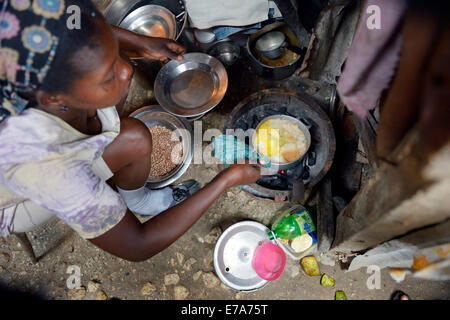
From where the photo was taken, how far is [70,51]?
120cm

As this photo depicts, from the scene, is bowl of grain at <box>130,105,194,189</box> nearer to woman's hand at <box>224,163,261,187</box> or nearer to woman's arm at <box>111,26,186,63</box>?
woman's arm at <box>111,26,186,63</box>

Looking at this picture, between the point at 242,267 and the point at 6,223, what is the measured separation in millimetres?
1731

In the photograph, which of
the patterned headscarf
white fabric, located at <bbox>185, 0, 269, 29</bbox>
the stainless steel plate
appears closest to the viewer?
the patterned headscarf

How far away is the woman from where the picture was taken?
1188 mm

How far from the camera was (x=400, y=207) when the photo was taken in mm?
1150

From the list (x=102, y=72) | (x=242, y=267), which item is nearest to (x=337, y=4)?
(x=102, y=72)

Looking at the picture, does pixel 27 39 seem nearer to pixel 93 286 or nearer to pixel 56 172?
pixel 56 172

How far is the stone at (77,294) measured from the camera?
265cm

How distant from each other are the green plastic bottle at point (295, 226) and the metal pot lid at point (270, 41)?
158 cm

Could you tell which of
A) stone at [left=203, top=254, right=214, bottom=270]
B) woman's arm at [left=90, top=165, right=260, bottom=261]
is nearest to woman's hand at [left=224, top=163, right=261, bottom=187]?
woman's arm at [left=90, top=165, right=260, bottom=261]

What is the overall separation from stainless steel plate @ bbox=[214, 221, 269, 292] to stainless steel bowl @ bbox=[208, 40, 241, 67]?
1694 mm

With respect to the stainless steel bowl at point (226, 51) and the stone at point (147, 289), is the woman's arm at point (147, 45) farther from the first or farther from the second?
the stone at point (147, 289)

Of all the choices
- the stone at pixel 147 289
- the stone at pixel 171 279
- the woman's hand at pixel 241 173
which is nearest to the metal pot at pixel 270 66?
the woman's hand at pixel 241 173
